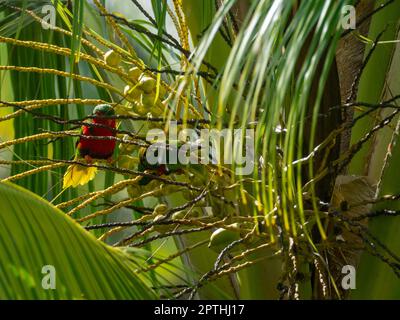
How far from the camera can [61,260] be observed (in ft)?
2.78

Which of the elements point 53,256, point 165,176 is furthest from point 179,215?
point 53,256

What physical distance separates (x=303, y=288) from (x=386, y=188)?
0.19m

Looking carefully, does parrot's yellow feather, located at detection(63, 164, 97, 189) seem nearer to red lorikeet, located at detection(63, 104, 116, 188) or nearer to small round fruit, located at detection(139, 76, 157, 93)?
red lorikeet, located at detection(63, 104, 116, 188)

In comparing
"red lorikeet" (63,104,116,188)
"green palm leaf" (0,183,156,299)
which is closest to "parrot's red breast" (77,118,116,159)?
"red lorikeet" (63,104,116,188)

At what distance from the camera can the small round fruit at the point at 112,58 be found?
3.73 ft

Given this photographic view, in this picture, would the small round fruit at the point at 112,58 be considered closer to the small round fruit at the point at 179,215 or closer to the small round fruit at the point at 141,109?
the small round fruit at the point at 141,109

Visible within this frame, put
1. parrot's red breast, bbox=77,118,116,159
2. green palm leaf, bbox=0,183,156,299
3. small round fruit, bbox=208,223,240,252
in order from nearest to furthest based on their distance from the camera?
green palm leaf, bbox=0,183,156,299 → small round fruit, bbox=208,223,240,252 → parrot's red breast, bbox=77,118,116,159

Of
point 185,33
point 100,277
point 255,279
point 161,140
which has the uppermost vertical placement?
point 185,33

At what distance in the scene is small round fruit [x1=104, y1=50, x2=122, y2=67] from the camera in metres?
1.14

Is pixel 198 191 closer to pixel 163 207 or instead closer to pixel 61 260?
pixel 163 207

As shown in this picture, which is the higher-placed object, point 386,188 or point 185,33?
point 185,33

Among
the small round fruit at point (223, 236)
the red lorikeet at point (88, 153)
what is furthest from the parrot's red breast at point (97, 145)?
the small round fruit at point (223, 236)
